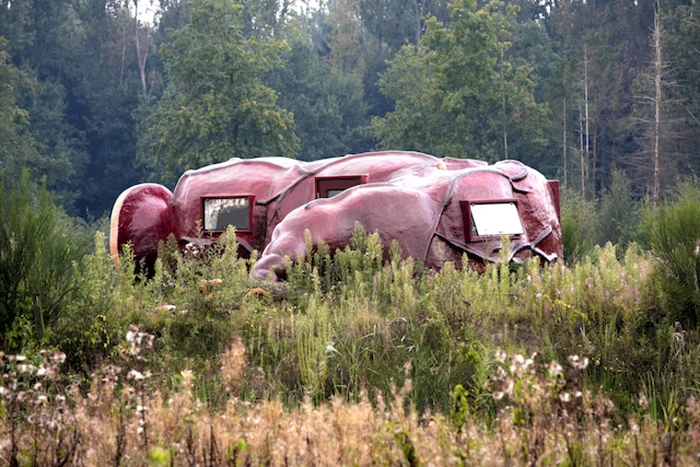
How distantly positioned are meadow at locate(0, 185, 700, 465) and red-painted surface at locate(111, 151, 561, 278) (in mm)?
1188

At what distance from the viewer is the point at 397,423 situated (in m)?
4.16

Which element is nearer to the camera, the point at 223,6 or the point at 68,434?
the point at 68,434

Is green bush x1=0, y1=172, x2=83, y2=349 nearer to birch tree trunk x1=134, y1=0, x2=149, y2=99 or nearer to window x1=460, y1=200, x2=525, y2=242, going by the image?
window x1=460, y1=200, x2=525, y2=242

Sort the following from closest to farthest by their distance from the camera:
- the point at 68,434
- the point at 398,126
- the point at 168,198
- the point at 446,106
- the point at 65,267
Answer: the point at 68,434, the point at 65,267, the point at 168,198, the point at 446,106, the point at 398,126

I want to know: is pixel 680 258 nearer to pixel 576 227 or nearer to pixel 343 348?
pixel 343 348

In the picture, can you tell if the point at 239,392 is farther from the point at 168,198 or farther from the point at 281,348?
the point at 168,198

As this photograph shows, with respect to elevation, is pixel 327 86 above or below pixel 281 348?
above

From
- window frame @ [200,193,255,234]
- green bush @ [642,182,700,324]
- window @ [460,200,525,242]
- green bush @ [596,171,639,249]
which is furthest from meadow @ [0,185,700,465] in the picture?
green bush @ [596,171,639,249]

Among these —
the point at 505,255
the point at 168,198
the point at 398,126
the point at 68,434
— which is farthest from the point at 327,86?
the point at 68,434

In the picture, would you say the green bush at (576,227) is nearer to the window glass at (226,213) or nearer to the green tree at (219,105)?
the window glass at (226,213)

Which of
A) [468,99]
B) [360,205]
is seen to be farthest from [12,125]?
[360,205]

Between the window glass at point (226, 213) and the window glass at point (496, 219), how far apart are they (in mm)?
3665

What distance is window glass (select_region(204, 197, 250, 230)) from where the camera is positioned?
13.6 meters

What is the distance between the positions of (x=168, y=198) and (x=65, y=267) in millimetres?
7209
